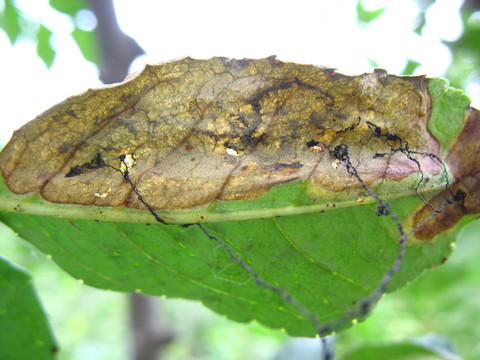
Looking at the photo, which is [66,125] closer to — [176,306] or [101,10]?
[101,10]

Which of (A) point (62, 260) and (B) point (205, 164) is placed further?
(A) point (62, 260)

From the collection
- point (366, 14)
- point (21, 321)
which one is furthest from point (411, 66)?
point (21, 321)

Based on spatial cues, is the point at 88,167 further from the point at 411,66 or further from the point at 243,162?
the point at 411,66

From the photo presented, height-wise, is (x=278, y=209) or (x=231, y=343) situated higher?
(x=278, y=209)

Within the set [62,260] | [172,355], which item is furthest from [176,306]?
[62,260]

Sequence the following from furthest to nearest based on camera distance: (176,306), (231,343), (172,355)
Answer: (176,306) < (172,355) < (231,343)

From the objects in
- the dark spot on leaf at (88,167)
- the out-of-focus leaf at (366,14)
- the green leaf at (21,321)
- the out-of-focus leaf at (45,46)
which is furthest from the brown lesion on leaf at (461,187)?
the out-of-focus leaf at (45,46)

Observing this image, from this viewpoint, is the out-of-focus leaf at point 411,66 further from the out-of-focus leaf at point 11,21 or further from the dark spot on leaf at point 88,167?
the out-of-focus leaf at point 11,21
